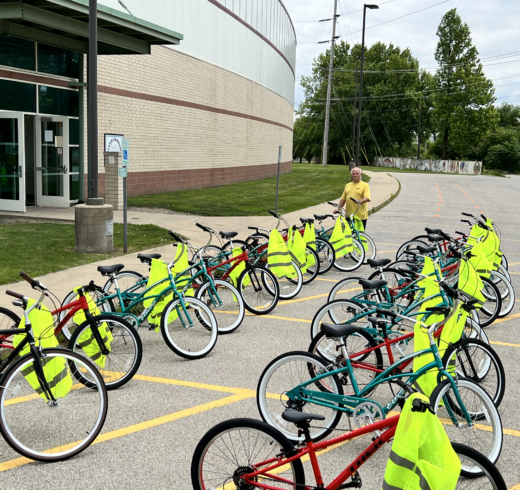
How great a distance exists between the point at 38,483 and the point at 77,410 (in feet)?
2.41

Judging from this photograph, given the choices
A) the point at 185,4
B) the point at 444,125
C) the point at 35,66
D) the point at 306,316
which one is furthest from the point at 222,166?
the point at 444,125

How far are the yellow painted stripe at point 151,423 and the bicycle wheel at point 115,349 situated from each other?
81 cm

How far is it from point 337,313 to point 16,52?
13192 mm

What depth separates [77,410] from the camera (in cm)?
470

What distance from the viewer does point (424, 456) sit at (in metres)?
2.70

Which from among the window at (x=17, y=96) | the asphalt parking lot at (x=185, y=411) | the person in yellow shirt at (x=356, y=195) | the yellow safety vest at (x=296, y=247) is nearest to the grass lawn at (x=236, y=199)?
the window at (x=17, y=96)

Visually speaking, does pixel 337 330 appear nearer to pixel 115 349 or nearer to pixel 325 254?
pixel 115 349

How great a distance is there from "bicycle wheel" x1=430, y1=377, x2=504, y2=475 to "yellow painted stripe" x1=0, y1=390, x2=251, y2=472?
190cm

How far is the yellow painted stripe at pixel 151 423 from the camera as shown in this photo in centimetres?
432

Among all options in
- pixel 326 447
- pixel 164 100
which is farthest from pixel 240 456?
pixel 164 100

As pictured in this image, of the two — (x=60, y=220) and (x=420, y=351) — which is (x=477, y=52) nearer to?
(x=60, y=220)

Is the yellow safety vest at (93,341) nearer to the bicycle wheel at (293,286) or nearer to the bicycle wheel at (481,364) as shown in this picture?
the bicycle wheel at (481,364)

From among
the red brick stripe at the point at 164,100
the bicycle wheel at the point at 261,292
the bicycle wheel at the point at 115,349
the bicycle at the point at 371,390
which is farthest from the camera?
the red brick stripe at the point at 164,100

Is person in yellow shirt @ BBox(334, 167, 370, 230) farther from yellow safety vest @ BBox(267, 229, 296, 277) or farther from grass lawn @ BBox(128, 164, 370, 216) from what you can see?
grass lawn @ BBox(128, 164, 370, 216)
